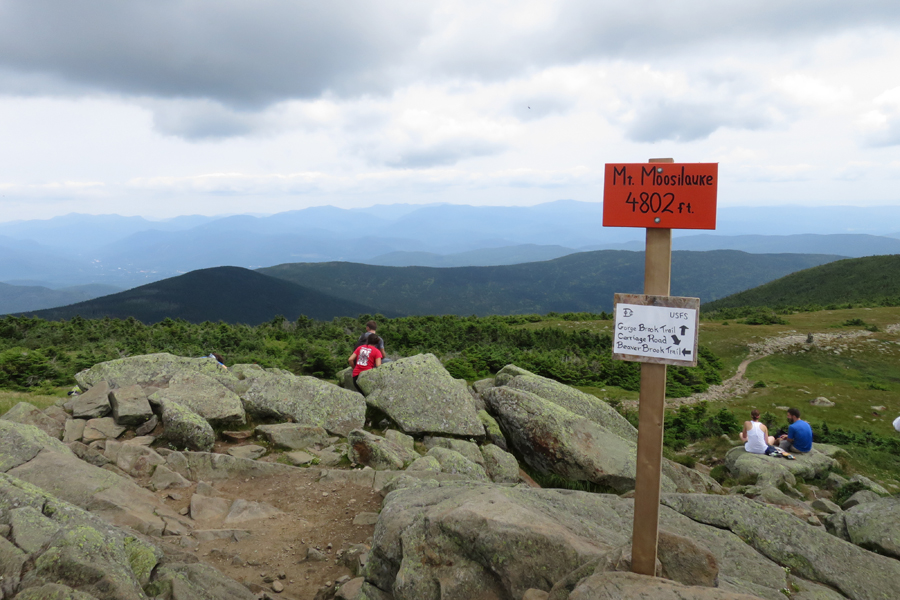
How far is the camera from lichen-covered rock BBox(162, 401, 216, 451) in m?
11.0

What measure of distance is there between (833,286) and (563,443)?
9979cm

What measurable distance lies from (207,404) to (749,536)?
1203 centimetres

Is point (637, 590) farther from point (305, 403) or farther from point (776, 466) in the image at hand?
point (776, 466)

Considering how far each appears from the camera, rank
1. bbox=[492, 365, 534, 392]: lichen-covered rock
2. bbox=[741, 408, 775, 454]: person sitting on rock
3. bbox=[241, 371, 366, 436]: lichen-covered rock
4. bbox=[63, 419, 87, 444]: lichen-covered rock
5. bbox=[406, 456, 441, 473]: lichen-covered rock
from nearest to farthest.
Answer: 1. bbox=[406, 456, 441, 473]: lichen-covered rock
2. bbox=[63, 419, 87, 444]: lichen-covered rock
3. bbox=[241, 371, 366, 436]: lichen-covered rock
4. bbox=[741, 408, 775, 454]: person sitting on rock
5. bbox=[492, 365, 534, 392]: lichen-covered rock

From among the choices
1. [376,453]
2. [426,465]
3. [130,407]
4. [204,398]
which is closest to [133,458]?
[130,407]

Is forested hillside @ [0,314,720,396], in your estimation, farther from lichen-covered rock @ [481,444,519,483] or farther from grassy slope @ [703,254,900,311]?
grassy slope @ [703,254,900,311]

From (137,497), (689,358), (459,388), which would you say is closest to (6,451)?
(137,497)

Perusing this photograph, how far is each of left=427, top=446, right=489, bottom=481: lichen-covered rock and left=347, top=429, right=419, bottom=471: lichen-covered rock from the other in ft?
2.39

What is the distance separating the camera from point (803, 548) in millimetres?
6848

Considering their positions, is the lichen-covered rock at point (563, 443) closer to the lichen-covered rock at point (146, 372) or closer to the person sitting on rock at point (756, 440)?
the person sitting on rock at point (756, 440)

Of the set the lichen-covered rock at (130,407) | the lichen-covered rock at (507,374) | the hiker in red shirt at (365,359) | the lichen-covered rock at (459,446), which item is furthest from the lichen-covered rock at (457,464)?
the lichen-covered rock at (130,407)

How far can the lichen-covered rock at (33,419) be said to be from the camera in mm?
10823

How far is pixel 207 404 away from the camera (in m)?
12.2

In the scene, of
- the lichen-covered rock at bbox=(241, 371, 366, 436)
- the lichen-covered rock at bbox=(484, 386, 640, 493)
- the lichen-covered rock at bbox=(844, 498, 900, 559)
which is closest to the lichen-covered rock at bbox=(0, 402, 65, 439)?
the lichen-covered rock at bbox=(241, 371, 366, 436)
